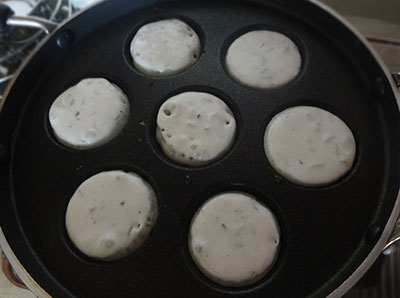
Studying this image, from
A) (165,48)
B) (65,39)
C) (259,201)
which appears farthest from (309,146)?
(65,39)

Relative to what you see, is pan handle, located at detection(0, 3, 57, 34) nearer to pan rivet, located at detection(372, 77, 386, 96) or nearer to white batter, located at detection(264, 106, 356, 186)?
white batter, located at detection(264, 106, 356, 186)

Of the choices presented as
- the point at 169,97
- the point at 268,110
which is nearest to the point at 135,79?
the point at 169,97

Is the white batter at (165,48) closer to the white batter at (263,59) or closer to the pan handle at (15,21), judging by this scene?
the white batter at (263,59)

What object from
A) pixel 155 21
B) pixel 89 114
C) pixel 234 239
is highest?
pixel 155 21

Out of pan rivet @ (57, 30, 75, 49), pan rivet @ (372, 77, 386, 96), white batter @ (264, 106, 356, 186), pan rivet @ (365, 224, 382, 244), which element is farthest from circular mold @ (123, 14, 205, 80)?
pan rivet @ (365, 224, 382, 244)

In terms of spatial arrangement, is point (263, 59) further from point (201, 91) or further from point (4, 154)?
point (4, 154)

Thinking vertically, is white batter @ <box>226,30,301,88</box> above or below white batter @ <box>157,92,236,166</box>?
above
